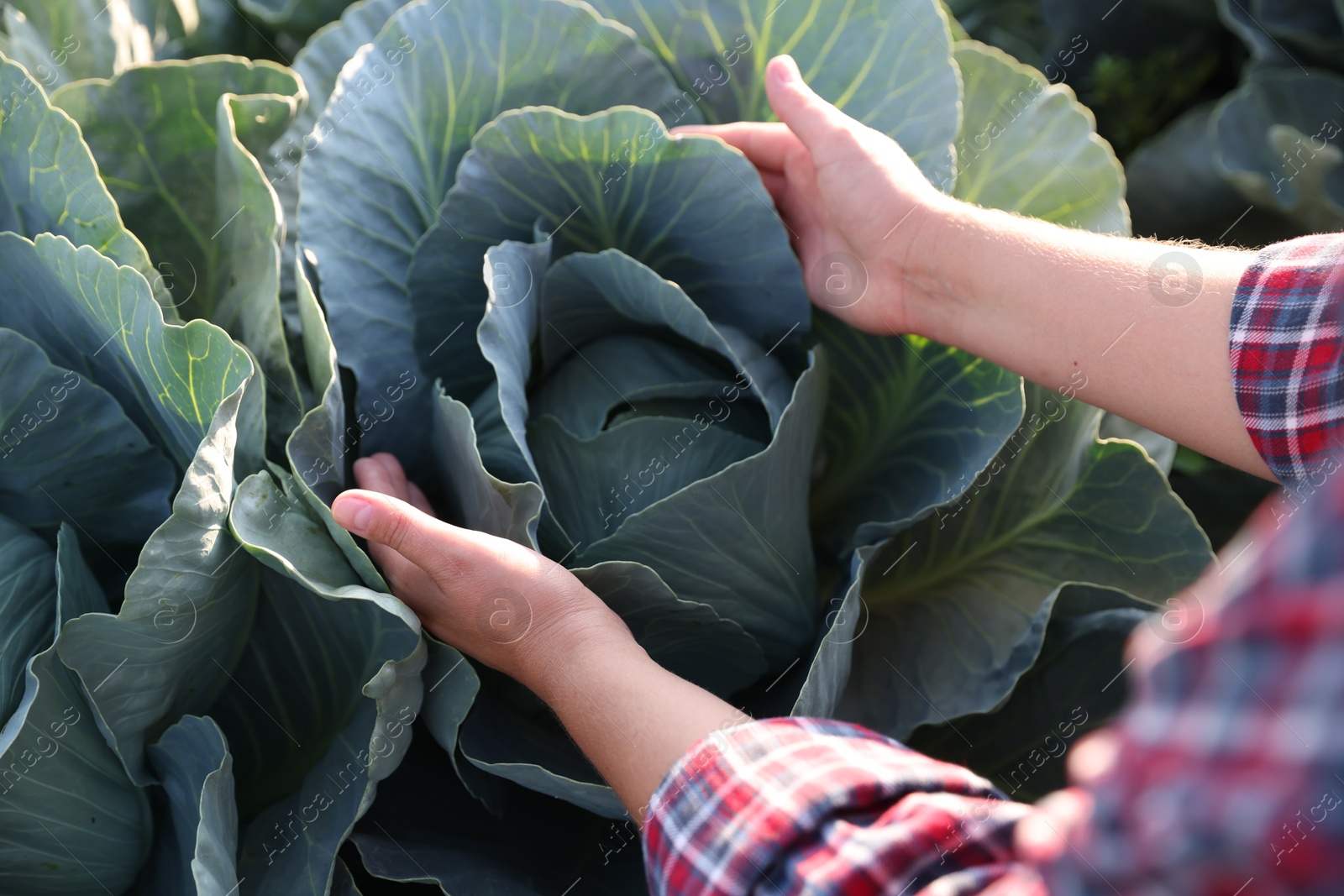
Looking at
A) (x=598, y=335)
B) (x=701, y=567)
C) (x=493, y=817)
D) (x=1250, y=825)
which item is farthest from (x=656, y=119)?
(x=1250, y=825)

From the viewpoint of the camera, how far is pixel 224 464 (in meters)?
0.79

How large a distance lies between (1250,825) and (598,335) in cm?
93

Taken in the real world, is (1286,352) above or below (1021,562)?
above

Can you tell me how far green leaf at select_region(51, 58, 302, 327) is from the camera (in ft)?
3.38

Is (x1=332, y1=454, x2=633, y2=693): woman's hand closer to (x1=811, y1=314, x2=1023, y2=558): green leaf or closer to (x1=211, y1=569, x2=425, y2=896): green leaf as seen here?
(x1=211, y1=569, x2=425, y2=896): green leaf

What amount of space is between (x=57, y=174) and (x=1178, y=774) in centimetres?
100

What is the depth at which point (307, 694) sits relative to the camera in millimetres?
1009

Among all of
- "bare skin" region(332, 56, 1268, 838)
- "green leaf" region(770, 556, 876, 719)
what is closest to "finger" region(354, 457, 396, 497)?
"bare skin" region(332, 56, 1268, 838)

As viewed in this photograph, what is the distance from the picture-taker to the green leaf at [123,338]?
0.81 meters

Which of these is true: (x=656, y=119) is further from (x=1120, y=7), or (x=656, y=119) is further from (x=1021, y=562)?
(x=1120, y=7)

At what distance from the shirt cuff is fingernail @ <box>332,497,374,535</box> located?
32 cm

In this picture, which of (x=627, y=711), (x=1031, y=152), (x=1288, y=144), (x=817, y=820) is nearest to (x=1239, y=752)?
(x=817, y=820)

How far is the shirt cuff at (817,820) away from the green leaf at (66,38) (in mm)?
1102

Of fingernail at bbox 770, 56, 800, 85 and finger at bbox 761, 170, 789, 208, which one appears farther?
finger at bbox 761, 170, 789, 208
